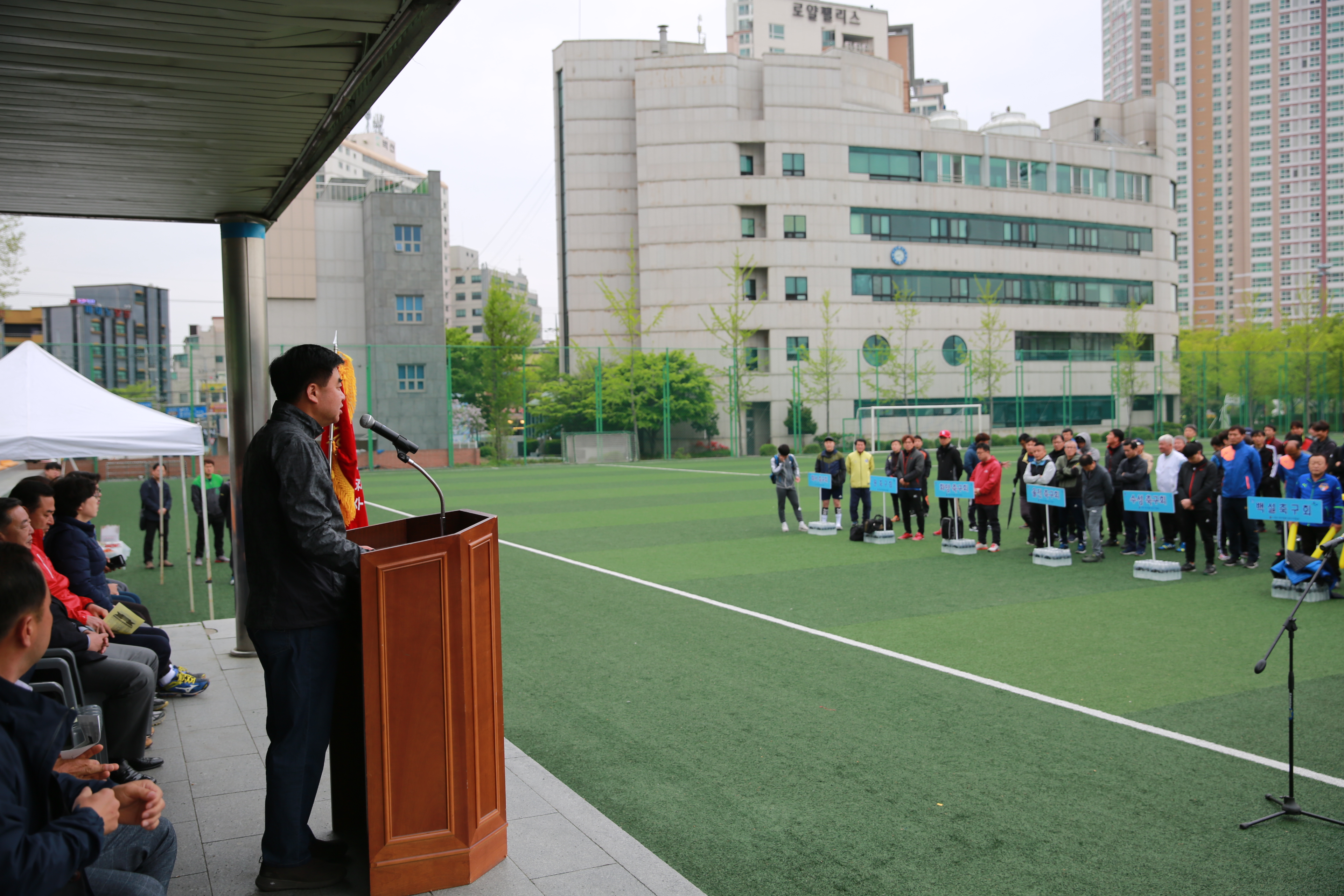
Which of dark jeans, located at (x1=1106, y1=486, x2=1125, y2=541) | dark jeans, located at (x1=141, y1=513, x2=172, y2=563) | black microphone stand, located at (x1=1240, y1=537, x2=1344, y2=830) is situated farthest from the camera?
dark jeans, located at (x1=1106, y1=486, x2=1125, y2=541)

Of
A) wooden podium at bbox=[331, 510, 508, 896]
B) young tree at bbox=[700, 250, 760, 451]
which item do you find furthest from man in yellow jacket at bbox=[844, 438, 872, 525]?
young tree at bbox=[700, 250, 760, 451]

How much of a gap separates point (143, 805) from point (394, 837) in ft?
3.57

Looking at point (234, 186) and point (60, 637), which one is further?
point (234, 186)

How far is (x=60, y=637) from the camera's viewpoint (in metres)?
4.66

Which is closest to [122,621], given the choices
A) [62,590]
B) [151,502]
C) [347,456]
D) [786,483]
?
[62,590]

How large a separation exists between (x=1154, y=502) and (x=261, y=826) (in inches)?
450

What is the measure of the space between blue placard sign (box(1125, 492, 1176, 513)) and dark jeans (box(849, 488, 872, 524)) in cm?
441

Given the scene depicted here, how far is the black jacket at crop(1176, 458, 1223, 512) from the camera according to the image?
12406mm

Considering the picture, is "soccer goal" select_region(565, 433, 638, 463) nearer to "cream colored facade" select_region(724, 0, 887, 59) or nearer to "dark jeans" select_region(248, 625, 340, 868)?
"dark jeans" select_region(248, 625, 340, 868)

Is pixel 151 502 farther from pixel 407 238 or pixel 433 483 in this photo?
pixel 407 238

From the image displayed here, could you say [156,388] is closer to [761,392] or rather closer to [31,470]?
[31,470]

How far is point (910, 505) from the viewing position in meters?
16.4

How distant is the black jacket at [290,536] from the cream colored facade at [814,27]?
288ft

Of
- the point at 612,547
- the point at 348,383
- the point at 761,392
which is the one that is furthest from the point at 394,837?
the point at 761,392
